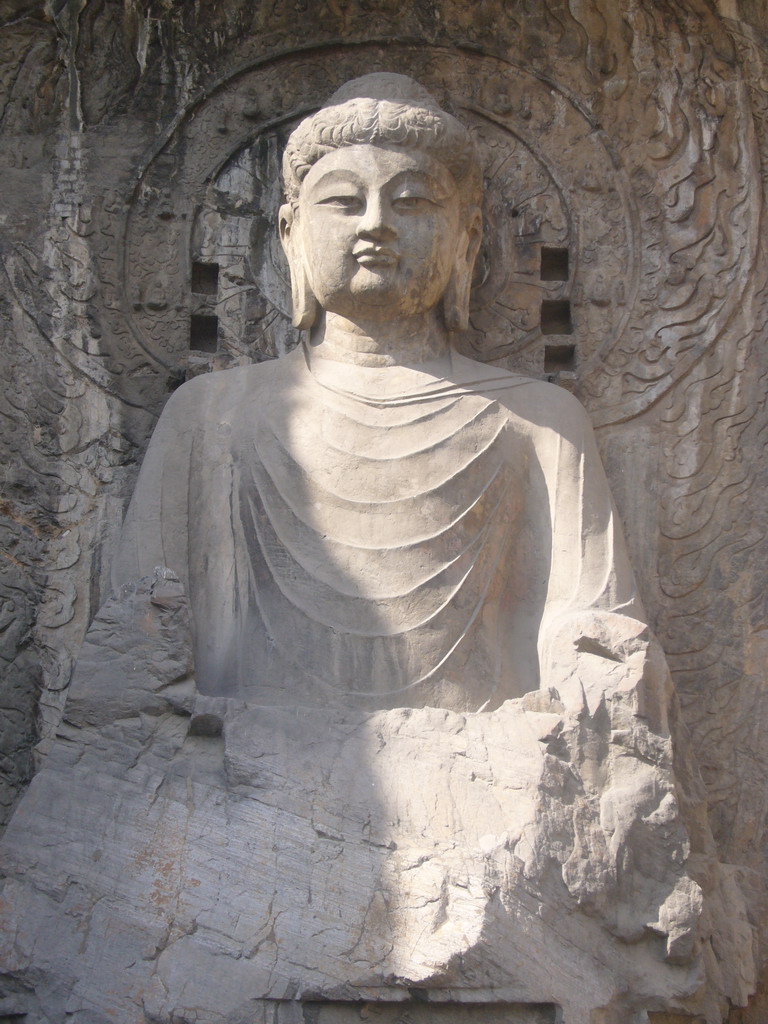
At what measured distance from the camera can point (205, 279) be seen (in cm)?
Answer: 816

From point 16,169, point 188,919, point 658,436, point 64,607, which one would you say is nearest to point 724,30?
point 658,436

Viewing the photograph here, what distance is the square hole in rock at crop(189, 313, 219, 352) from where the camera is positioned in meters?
8.08

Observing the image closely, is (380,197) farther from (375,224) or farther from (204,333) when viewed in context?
(204,333)

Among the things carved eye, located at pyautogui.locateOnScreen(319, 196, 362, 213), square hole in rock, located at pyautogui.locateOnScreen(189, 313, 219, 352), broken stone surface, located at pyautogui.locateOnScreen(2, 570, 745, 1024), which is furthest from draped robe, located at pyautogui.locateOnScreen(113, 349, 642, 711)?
square hole in rock, located at pyautogui.locateOnScreen(189, 313, 219, 352)

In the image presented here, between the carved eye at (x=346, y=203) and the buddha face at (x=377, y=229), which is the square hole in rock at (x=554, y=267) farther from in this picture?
the carved eye at (x=346, y=203)

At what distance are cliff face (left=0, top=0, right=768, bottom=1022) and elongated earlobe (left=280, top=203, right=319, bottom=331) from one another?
0.59 m

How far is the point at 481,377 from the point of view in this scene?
729cm

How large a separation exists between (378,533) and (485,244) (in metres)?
1.92

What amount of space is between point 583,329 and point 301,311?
55.3 inches

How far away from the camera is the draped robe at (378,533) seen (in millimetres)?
6695

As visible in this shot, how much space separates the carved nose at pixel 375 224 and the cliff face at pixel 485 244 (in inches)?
42.0

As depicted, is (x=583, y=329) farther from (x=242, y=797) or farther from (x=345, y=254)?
(x=242, y=797)

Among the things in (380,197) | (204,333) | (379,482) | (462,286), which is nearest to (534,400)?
(462,286)

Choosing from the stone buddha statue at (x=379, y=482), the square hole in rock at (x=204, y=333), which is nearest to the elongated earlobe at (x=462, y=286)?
the stone buddha statue at (x=379, y=482)
